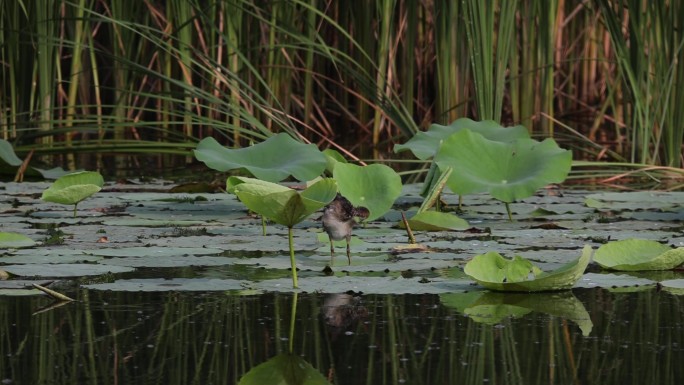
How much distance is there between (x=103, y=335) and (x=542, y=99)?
4638 mm

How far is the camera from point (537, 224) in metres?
3.44

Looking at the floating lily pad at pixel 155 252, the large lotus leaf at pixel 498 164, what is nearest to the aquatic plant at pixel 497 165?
the large lotus leaf at pixel 498 164

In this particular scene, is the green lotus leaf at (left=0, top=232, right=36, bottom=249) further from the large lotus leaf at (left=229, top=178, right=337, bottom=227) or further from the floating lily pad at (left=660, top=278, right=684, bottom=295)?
the floating lily pad at (left=660, top=278, right=684, bottom=295)

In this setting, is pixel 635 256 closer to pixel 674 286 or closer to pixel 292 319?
pixel 674 286

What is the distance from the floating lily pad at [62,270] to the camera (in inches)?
98.7

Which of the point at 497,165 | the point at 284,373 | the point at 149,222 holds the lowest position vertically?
the point at 284,373

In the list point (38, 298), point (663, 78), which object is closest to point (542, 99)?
point (663, 78)

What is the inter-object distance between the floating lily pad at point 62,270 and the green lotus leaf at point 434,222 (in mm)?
1001

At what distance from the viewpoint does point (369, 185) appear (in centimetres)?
326

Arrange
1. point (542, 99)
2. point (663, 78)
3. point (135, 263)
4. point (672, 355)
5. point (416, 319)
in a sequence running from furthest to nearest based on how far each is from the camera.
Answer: point (542, 99) → point (663, 78) → point (135, 263) → point (416, 319) → point (672, 355)

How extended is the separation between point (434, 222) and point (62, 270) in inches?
45.2

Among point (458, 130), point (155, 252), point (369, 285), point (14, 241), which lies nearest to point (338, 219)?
point (369, 285)

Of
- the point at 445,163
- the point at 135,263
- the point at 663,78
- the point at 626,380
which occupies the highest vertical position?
the point at 663,78

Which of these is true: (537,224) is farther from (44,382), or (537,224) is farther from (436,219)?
(44,382)
